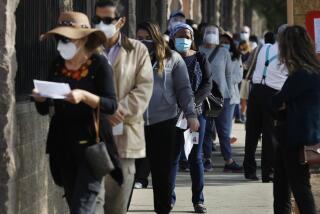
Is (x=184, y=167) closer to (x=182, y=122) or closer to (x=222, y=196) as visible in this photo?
(x=222, y=196)

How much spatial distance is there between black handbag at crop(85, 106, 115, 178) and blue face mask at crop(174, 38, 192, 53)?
3288 mm

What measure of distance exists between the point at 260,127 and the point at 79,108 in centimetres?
602

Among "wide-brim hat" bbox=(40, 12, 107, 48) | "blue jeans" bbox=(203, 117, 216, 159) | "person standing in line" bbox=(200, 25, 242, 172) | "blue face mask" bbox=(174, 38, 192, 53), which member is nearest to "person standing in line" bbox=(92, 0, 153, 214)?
"wide-brim hat" bbox=(40, 12, 107, 48)

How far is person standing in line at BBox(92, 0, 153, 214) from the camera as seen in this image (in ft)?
22.2

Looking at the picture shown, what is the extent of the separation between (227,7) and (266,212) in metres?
24.1

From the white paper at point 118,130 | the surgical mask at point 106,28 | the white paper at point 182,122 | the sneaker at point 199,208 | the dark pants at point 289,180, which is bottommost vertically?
the sneaker at point 199,208

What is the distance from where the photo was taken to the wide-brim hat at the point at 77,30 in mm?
6281

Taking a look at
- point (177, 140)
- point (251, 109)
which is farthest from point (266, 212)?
point (251, 109)

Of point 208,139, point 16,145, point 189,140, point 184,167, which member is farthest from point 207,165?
point 16,145

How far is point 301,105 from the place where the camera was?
25.0 ft

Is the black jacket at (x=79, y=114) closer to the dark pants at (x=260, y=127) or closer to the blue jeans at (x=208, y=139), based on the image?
the dark pants at (x=260, y=127)

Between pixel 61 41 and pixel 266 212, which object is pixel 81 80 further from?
pixel 266 212

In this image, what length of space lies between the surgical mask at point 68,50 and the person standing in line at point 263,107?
210 inches

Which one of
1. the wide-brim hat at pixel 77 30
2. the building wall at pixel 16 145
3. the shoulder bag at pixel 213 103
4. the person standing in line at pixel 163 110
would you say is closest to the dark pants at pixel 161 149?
the person standing in line at pixel 163 110
